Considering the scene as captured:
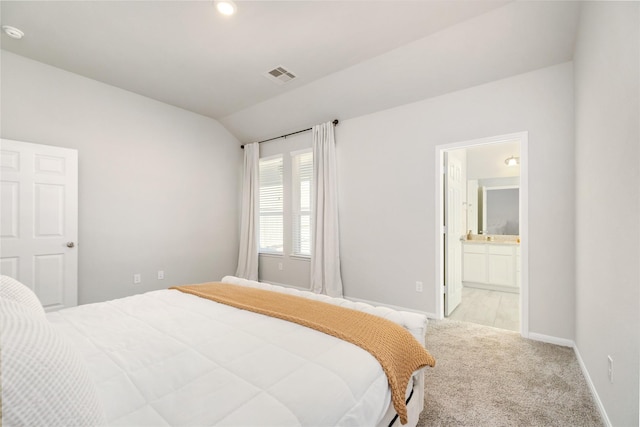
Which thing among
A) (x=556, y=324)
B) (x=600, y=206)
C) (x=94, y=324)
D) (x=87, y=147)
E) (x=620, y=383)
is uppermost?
(x=87, y=147)

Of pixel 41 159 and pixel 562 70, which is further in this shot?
pixel 41 159

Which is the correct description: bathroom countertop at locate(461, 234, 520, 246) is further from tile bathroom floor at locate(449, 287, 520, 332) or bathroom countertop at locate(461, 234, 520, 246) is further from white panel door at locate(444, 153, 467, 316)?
white panel door at locate(444, 153, 467, 316)

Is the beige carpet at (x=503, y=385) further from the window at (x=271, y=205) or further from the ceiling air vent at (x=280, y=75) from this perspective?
the ceiling air vent at (x=280, y=75)

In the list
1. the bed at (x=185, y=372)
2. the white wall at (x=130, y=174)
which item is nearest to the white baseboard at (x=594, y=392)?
the bed at (x=185, y=372)

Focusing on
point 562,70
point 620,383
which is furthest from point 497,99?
point 620,383

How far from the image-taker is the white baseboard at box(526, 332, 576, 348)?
8.53ft

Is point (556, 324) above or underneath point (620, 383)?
underneath

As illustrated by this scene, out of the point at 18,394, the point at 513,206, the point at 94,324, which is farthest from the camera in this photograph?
the point at 513,206

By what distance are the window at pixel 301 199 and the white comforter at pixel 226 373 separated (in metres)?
2.98

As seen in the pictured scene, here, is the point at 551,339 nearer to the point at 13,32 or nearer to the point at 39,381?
the point at 39,381

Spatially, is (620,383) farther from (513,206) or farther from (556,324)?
(513,206)

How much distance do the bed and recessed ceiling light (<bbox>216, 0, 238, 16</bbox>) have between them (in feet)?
7.58

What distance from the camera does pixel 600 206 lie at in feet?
5.77

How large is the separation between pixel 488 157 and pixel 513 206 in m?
1.00
